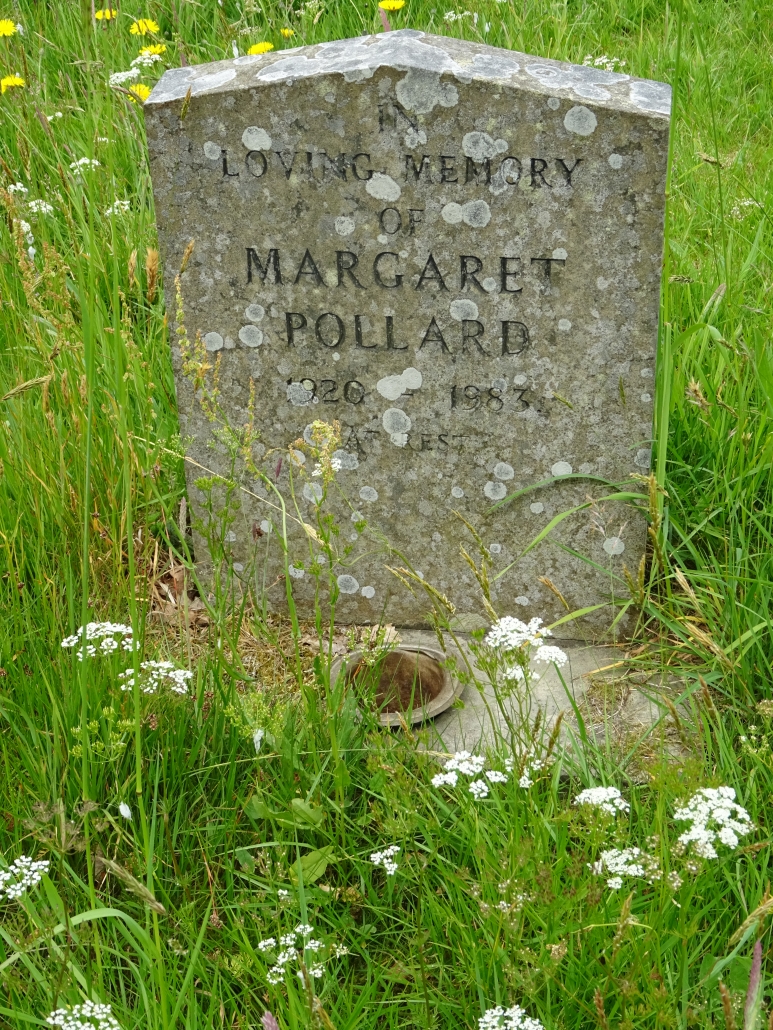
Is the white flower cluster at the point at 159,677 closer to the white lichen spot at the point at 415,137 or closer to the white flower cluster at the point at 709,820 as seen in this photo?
the white flower cluster at the point at 709,820

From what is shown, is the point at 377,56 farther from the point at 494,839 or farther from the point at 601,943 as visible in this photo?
the point at 601,943

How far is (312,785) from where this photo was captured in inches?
77.0

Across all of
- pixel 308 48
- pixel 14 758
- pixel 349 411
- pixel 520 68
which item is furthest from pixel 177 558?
pixel 520 68

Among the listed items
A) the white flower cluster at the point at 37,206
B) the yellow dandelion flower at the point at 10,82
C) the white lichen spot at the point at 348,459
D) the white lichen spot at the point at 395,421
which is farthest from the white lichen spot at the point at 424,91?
the yellow dandelion flower at the point at 10,82

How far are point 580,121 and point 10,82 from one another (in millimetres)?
2600

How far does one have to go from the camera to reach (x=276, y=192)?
7.71 ft

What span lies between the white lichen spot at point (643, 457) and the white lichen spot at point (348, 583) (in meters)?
0.77

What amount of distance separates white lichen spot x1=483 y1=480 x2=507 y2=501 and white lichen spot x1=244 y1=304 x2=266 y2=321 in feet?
2.24

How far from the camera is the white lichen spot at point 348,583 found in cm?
271

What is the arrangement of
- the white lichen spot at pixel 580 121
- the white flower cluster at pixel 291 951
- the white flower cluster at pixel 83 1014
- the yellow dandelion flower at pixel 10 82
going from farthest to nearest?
the yellow dandelion flower at pixel 10 82 < the white lichen spot at pixel 580 121 < the white flower cluster at pixel 291 951 < the white flower cluster at pixel 83 1014

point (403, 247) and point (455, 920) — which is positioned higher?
point (403, 247)

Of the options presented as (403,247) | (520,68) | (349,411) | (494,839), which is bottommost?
(494,839)

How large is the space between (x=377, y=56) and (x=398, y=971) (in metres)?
1.80

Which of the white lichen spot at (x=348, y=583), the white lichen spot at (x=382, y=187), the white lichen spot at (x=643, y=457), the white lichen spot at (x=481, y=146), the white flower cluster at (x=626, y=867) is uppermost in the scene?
the white lichen spot at (x=481, y=146)
